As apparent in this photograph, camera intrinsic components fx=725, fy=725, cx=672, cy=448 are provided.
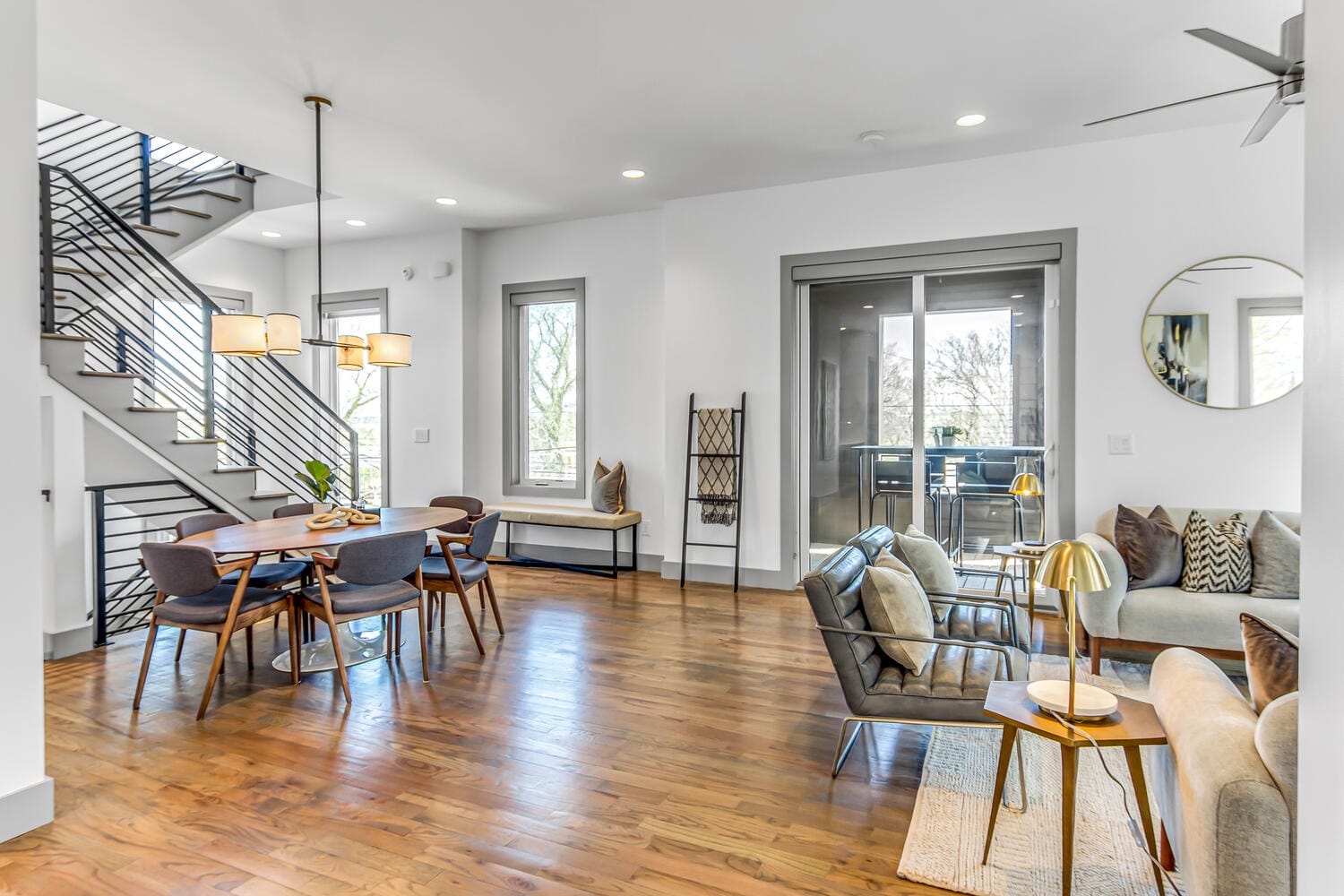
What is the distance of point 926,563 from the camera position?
3.55 meters

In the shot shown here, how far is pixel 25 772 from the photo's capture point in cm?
241

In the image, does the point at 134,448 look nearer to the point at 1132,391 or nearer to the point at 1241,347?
the point at 1132,391

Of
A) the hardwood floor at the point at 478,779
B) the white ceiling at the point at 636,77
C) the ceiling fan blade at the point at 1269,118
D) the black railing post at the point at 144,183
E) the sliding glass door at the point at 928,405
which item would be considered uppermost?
the black railing post at the point at 144,183

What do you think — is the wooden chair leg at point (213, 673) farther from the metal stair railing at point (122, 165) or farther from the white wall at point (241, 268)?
the white wall at point (241, 268)

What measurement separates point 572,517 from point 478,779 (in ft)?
12.0

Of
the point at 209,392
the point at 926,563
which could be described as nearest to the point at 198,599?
the point at 209,392

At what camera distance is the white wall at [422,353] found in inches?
282

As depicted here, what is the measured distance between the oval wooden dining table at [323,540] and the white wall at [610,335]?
2.14m

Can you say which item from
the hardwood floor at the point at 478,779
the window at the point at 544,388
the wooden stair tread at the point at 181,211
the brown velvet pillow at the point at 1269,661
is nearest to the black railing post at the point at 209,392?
the wooden stair tread at the point at 181,211

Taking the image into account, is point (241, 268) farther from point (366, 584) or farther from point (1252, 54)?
point (1252, 54)

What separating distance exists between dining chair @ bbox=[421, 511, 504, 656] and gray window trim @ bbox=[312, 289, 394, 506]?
3.23 metres

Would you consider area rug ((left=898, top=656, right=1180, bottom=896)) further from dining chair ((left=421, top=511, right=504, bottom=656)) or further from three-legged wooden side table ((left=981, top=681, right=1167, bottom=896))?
dining chair ((left=421, top=511, right=504, bottom=656))

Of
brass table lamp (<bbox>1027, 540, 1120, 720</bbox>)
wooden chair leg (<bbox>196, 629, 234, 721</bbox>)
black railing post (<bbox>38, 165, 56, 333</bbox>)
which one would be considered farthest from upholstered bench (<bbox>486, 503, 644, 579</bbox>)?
brass table lamp (<bbox>1027, 540, 1120, 720</bbox>)

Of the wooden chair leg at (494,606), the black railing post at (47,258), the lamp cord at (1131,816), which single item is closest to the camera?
the lamp cord at (1131,816)
